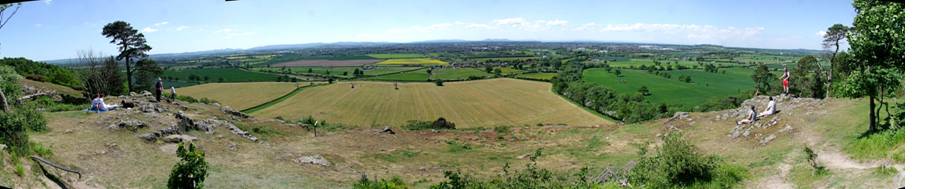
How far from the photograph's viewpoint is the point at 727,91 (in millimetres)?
62438

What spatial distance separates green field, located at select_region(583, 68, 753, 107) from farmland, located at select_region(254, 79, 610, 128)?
11.9m

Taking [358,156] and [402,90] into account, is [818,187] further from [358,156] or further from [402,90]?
[402,90]

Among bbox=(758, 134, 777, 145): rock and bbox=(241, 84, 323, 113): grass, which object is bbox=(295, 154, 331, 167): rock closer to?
bbox=(758, 134, 777, 145): rock

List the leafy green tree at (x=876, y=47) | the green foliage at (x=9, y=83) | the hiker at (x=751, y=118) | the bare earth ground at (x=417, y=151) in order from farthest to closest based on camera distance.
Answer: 1. the hiker at (x=751, y=118)
2. the green foliage at (x=9, y=83)
3. the bare earth ground at (x=417, y=151)
4. the leafy green tree at (x=876, y=47)

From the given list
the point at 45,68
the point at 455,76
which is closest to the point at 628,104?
the point at 455,76

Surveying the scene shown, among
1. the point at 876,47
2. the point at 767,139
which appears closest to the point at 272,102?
the point at 767,139

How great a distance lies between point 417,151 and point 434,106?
113 feet

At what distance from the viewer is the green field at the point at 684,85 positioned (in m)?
59.0

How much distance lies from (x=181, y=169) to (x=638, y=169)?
918 cm

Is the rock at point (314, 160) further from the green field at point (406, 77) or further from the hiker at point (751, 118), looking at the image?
the green field at point (406, 77)

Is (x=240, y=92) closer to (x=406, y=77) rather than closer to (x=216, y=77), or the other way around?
(x=216, y=77)

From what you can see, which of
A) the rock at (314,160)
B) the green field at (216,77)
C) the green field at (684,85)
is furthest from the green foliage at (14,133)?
the green field at (216,77)

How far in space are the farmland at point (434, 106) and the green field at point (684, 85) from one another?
1189 cm

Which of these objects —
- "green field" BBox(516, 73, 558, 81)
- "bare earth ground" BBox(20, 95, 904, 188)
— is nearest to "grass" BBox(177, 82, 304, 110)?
"bare earth ground" BBox(20, 95, 904, 188)
